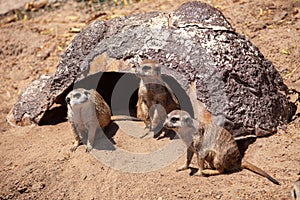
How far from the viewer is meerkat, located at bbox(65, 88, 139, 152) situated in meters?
4.67

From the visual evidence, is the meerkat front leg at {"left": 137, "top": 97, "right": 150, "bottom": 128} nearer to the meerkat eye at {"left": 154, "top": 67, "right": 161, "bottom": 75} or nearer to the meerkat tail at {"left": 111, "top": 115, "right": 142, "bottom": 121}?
the meerkat tail at {"left": 111, "top": 115, "right": 142, "bottom": 121}

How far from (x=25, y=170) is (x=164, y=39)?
2.02 meters

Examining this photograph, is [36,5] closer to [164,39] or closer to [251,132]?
[164,39]

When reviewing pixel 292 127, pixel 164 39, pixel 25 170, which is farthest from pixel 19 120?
pixel 292 127

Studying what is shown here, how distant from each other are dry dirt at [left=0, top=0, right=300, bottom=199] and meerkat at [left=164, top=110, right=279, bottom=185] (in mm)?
100

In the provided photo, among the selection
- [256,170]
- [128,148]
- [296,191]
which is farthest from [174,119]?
[296,191]

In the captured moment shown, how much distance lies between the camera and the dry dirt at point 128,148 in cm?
402

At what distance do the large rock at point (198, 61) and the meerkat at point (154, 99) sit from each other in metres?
0.17

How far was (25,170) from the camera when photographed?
15.3 ft

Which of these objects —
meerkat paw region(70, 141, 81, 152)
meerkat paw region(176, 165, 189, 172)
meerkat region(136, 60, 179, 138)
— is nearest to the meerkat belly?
meerkat paw region(70, 141, 81, 152)

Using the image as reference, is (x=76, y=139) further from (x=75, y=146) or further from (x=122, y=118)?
(x=122, y=118)

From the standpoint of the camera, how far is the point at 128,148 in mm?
4809

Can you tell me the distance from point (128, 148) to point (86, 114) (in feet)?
1.94

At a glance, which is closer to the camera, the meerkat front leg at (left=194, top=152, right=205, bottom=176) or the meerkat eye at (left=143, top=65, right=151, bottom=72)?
the meerkat front leg at (left=194, top=152, right=205, bottom=176)
